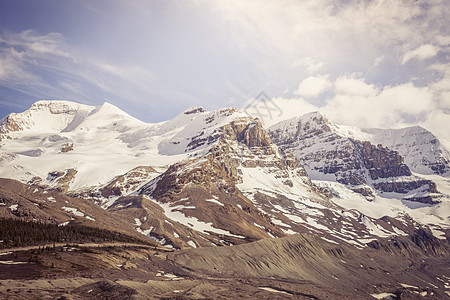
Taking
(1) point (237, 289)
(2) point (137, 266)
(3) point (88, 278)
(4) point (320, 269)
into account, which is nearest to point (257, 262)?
(4) point (320, 269)

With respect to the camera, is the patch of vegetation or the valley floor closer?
the valley floor

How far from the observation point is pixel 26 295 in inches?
1705

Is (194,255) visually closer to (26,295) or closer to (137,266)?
(137,266)

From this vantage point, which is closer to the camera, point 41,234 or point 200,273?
point 41,234

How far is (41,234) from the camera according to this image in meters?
83.6

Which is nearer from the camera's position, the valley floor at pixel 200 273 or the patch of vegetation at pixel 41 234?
the valley floor at pixel 200 273

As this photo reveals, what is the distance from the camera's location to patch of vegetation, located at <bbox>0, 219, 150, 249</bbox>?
75.8 meters

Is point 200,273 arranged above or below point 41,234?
below

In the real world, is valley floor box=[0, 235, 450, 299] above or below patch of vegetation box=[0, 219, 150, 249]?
below

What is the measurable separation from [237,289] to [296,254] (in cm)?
8395

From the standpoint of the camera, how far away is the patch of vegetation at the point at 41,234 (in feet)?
249

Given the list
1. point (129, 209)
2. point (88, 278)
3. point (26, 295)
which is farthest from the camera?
point (129, 209)

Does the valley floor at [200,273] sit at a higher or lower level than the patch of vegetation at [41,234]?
lower

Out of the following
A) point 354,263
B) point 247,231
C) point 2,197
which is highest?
point 2,197
